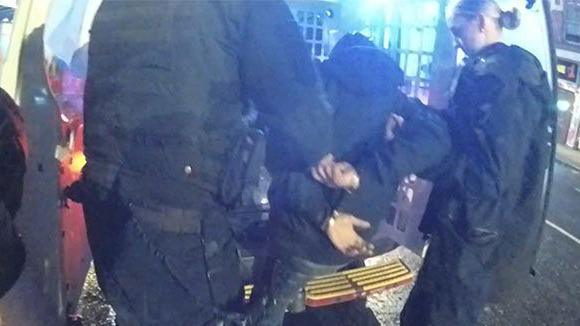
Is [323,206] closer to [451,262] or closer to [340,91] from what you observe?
[340,91]

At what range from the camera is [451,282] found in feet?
9.12

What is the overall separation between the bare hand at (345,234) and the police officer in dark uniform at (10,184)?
108cm

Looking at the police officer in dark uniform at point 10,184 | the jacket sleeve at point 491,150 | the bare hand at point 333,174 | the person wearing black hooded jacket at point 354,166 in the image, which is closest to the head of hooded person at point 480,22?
the jacket sleeve at point 491,150

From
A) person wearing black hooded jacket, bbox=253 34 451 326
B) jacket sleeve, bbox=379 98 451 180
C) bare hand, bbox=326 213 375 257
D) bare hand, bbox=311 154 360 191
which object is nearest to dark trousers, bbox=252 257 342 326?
person wearing black hooded jacket, bbox=253 34 451 326

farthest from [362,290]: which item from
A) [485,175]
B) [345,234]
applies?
[345,234]

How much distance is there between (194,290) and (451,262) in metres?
1.30

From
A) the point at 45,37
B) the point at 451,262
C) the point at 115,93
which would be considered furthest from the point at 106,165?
the point at 451,262

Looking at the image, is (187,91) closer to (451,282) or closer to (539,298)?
(451,282)

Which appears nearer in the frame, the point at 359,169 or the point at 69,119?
the point at 359,169

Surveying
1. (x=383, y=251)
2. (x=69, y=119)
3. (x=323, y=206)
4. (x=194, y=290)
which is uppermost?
(x=69, y=119)

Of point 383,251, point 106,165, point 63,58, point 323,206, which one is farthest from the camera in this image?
point 383,251

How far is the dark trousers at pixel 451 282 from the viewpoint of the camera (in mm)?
2748

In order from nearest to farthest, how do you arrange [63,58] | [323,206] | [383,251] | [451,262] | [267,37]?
[267,37] → [323,206] → [63,58] → [451,262] → [383,251]

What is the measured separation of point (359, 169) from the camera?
2234 mm
